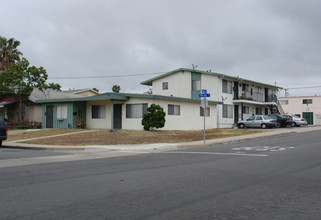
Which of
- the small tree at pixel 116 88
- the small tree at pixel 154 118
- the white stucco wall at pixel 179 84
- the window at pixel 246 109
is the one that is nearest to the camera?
the small tree at pixel 154 118

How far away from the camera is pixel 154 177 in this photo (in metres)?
8.05

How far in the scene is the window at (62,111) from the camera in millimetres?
30211

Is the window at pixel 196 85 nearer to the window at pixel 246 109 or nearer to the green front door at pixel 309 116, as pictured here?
the window at pixel 246 109

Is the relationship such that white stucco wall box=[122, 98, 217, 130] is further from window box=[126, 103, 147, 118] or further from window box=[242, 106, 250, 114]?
window box=[242, 106, 250, 114]

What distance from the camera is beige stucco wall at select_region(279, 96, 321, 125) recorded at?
2187 inches

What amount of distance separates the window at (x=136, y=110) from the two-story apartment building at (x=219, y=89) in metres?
10.2

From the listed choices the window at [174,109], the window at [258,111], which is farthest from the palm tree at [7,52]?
the window at [258,111]

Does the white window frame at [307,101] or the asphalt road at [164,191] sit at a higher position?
the white window frame at [307,101]

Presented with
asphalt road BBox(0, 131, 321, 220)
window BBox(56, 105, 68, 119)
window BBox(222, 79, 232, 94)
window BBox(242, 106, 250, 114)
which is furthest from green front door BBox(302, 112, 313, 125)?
asphalt road BBox(0, 131, 321, 220)

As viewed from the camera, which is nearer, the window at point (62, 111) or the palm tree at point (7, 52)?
the window at point (62, 111)

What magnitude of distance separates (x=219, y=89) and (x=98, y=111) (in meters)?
14.4

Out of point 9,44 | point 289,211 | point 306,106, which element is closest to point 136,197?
point 289,211

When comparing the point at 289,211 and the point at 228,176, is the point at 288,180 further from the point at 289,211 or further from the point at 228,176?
the point at 289,211

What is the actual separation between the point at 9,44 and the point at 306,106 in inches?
1914
